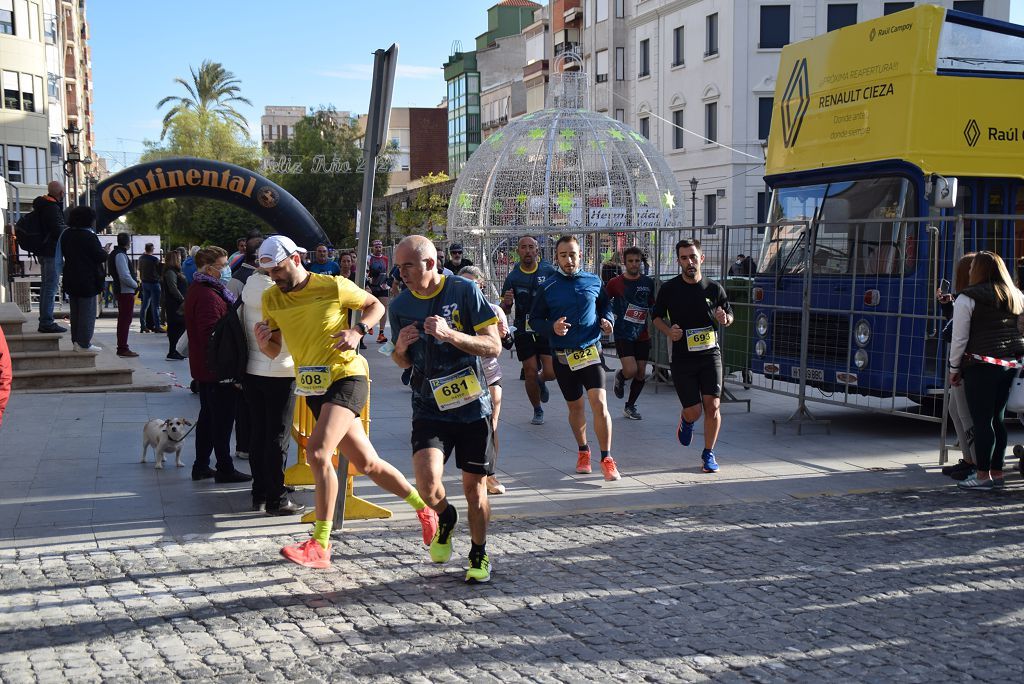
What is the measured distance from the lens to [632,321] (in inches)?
451

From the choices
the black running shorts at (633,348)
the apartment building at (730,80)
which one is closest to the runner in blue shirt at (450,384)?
the black running shorts at (633,348)

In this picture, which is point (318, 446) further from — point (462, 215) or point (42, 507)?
point (462, 215)

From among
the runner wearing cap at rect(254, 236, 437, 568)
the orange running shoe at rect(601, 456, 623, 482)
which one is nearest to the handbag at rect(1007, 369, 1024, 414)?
the orange running shoe at rect(601, 456, 623, 482)

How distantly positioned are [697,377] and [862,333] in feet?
8.48

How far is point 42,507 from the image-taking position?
7371 millimetres

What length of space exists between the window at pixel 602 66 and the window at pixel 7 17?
95.5 ft

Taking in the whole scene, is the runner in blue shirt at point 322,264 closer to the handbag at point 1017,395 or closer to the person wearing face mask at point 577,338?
the person wearing face mask at point 577,338

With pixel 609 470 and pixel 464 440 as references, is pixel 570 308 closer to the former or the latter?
pixel 609 470

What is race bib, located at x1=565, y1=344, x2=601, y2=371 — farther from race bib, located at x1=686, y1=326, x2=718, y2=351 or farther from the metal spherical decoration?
the metal spherical decoration

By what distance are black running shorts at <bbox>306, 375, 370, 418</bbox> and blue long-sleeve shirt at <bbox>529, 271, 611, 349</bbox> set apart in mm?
2741

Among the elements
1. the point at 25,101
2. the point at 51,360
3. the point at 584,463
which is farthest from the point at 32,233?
the point at 25,101

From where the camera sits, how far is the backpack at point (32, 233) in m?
14.1

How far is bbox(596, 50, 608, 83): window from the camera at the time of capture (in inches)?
2024

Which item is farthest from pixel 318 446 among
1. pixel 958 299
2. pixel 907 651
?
pixel 958 299
